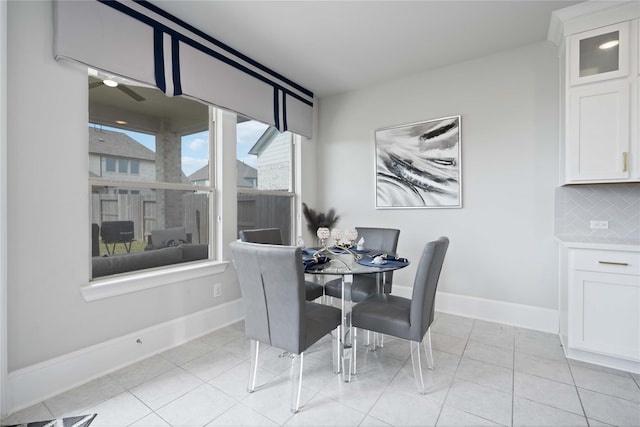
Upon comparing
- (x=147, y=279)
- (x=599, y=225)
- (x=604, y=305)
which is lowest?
(x=604, y=305)

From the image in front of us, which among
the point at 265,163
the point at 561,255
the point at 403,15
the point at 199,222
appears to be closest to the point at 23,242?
the point at 199,222

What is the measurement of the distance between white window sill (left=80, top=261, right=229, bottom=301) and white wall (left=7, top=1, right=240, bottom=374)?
0.06 m

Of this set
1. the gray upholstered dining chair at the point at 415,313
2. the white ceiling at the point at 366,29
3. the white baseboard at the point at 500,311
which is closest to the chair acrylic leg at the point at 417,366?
the gray upholstered dining chair at the point at 415,313

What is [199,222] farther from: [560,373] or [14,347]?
[560,373]

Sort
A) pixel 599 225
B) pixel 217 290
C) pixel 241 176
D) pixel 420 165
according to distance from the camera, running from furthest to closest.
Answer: pixel 420 165, pixel 241 176, pixel 217 290, pixel 599 225

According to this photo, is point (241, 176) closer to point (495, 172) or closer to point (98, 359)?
point (98, 359)

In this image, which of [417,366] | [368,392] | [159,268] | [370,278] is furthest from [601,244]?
[159,268]

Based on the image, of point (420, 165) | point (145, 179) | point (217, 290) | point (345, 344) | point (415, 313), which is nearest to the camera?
point (415, 313)

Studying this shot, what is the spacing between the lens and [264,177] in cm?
372

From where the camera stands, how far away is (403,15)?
2453 millimetres

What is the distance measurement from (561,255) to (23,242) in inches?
159

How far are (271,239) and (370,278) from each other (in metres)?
1.07

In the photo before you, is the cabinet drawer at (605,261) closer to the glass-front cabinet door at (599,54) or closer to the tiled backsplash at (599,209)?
the tiled backsplash at (599,209)

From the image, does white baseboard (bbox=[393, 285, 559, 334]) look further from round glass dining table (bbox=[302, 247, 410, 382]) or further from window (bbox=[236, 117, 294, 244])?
window (bbox=[236, 117, 294, 244])
